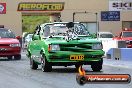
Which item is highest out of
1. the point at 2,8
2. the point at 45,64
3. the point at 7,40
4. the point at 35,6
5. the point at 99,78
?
the point at 35,6

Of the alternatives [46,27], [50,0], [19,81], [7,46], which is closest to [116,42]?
[7,46]

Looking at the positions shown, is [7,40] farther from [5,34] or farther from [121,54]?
[121,54]

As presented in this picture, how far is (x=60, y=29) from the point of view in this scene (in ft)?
53.3

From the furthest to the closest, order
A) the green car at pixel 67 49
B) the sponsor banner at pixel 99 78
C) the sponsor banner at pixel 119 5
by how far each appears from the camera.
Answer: the sponsor banner at pixel 119 5 → the green car at pixel 67 49 → the sponsor banner at pixel 99 78

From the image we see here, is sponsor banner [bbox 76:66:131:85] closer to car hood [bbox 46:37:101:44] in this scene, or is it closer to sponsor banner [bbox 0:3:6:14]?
car hood [bbox 46:37:101:44]

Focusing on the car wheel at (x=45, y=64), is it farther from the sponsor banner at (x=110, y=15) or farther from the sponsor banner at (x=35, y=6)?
the sponsor banner at (x=110, y=15)

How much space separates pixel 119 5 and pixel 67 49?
38393 mm

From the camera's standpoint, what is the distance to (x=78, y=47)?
15.0 meters

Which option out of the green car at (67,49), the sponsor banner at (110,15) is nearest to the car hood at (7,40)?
the green car at (67,49)

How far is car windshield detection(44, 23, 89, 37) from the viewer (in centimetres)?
1617

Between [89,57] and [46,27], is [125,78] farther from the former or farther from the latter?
[46,27]

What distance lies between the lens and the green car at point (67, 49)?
14.9 m

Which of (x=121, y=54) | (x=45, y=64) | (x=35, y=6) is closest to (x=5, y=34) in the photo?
(x=121, y=54)

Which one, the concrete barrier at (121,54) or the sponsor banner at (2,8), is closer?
the concrete barrier at (121,54)
